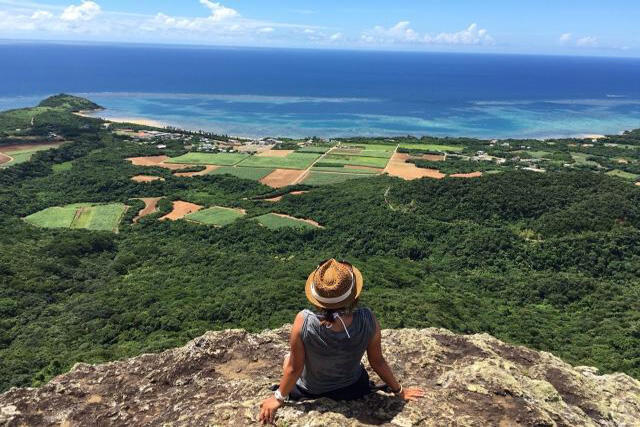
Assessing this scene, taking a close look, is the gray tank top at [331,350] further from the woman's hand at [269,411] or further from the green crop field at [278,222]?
the green crop field at [278,222]

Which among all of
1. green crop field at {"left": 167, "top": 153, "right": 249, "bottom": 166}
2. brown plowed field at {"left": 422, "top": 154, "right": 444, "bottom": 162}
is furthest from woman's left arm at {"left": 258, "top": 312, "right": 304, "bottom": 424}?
brown plowed field at {"left": 422, "top": 154, "right": 444, "bottom": 162}

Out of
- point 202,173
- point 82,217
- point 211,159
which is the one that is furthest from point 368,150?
point 82,217

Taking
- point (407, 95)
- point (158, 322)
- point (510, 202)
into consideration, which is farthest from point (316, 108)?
point (158, 322)

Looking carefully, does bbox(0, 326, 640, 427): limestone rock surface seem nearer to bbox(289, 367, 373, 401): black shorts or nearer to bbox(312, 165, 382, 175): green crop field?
bbox(289, 367, 373, 401): black shorts

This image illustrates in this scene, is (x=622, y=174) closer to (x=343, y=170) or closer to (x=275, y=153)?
(x=343, y=170)

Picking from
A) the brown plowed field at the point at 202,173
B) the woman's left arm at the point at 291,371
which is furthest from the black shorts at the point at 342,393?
the brown plowed field at the point at 202,173

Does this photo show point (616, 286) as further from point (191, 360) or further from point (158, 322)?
point (191, 360)

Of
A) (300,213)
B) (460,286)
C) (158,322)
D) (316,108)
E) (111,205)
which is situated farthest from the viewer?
(316,108)
